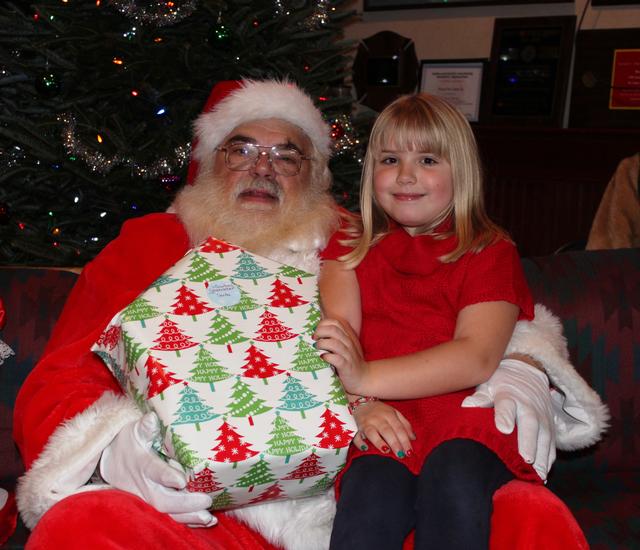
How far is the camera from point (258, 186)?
2.33 m

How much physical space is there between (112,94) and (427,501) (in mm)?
2218

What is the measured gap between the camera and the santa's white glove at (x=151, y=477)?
1578 mm

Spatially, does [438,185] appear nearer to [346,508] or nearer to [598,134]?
[346,508]

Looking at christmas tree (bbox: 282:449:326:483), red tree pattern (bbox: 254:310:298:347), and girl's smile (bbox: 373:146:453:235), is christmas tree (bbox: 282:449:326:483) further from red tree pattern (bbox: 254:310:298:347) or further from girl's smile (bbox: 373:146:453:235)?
girl's smile (bbox: 373:146:453:235)

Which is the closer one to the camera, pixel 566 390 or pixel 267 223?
pixel 566 390

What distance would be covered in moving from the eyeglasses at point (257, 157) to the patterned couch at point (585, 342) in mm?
617

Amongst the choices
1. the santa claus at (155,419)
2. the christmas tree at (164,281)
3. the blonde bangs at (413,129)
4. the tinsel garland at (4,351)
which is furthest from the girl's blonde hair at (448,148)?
the tinsel garland at (4,351)

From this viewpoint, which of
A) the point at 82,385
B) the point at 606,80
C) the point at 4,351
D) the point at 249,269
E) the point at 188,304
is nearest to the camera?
the point at 188,304

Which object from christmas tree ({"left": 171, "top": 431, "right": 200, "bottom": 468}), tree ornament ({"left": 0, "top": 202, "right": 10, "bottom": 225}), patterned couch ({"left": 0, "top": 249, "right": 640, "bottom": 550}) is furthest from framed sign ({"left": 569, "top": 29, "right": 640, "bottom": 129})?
christmas tree ({"left": 171, "top": 431, "right": 200, "bottom": 468})

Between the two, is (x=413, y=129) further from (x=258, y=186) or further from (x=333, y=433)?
(x=333, y=433)

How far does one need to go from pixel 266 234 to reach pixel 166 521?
2.92 feet

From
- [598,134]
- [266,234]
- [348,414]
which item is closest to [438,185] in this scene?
[266,234]

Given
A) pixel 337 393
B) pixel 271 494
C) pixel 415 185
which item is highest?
pixel 415 185

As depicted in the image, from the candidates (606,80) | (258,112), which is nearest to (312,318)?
(258,112)
